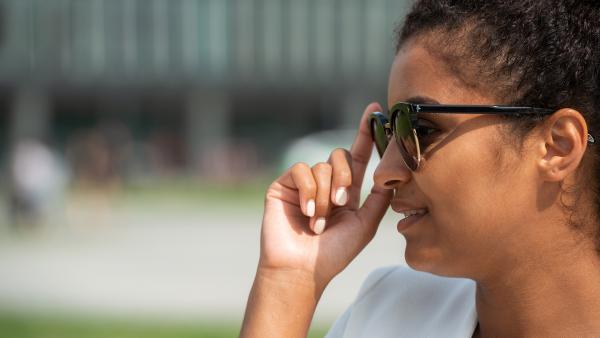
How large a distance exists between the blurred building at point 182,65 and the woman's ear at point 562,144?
4777 cm

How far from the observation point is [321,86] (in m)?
54.1

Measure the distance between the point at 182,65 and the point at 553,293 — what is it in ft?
170

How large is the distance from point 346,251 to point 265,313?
28cm

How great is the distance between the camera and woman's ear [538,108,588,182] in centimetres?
184

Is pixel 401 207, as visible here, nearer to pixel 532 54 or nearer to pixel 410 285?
pixel 410 285

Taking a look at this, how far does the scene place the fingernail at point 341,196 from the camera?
2.25m

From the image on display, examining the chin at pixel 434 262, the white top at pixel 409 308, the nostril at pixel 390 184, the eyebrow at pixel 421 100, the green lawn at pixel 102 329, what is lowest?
the green lawn at pixel 102 329

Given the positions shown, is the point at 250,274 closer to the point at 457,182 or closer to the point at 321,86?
the point at 457,182

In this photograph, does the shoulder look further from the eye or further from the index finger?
the eye

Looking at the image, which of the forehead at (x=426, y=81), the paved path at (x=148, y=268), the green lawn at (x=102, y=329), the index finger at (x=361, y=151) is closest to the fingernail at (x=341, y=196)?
the index finger at (x=361, y=151)

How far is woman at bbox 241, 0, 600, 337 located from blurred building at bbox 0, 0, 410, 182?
47584mm

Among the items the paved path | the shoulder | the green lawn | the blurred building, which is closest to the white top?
the shoulder

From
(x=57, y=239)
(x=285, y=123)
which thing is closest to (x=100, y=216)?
(x=57, y=239)

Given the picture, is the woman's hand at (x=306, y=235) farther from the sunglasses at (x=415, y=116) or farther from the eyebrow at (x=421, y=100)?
the eyebrow at (x=421, y=100)
